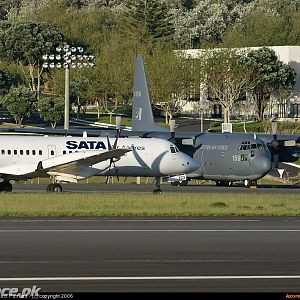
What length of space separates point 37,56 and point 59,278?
113 meters

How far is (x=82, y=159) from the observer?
42.8 metres

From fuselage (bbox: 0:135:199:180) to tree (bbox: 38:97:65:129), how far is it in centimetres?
6019

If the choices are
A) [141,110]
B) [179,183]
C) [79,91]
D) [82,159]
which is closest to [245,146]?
[179,183]

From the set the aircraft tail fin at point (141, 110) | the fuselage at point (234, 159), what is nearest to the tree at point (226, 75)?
the aircraft tail fin at point (141, 110)

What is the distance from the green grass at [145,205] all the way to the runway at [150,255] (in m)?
2.28

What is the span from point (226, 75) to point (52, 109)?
18796mm

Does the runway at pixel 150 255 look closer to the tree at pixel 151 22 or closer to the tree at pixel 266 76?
the tree at pixel 266 76

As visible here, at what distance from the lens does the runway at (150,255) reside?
663 inches

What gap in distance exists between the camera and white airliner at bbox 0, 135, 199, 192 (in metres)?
43.3

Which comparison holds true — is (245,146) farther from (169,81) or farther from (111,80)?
(111,80)

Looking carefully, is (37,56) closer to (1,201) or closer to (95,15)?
(95,15)

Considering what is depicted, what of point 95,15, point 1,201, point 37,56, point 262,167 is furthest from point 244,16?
point 1,201

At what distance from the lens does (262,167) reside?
5106 cm

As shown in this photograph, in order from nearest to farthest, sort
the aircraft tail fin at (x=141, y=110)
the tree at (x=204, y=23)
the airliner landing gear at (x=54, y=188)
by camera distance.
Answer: the airliner landing gear at (x=54, y=188), the aircraft tail fin at (x=141, y=110), the tree at (x=204, y=23)
